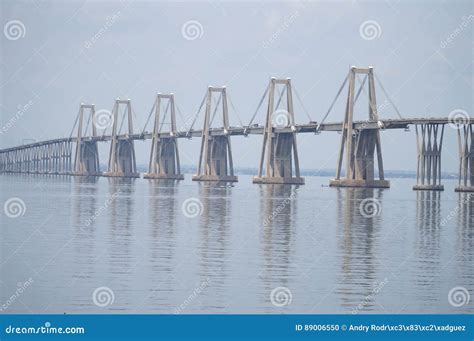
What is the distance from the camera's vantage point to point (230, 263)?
2794cm

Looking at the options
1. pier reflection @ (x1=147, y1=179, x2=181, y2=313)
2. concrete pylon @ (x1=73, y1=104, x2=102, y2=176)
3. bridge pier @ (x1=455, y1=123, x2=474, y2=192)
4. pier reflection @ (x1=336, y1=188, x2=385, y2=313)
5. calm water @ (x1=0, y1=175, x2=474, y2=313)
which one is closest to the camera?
calm water @ (x1=0, y1=175, x2=474, y2=313)

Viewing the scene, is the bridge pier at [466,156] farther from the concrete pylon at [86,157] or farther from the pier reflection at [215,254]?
the concrete pylon at [86,157]

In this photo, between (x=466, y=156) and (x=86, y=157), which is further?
(x=86, y=157)

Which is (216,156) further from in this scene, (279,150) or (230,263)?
(230,263)

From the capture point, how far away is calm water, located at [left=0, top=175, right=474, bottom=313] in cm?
2152

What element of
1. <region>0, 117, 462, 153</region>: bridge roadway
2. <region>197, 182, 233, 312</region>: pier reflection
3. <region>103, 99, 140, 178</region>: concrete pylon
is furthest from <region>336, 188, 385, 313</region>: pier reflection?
<region>103, 99, 140, 178</region>: concrete pylon

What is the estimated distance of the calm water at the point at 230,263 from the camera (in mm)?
21516

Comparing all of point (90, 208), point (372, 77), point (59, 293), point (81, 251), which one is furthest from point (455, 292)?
point (372, 77)

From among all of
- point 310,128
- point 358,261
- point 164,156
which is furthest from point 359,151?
point 358,261

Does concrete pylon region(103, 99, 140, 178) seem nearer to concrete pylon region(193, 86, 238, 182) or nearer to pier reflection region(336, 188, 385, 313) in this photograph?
concrete pylon region(193, 86, 238, 182)

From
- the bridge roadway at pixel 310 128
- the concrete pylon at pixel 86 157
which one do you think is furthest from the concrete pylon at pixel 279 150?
the concrete pylon at pixel 86 157

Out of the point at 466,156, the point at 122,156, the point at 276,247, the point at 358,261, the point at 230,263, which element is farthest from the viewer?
the point at 122,156
